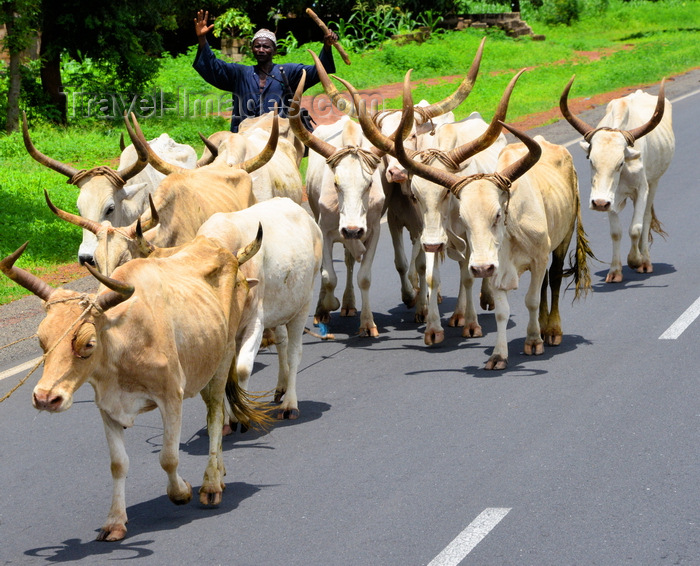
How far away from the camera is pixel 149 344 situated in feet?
18.9

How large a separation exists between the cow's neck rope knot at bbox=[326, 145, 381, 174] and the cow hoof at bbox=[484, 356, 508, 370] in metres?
1.97

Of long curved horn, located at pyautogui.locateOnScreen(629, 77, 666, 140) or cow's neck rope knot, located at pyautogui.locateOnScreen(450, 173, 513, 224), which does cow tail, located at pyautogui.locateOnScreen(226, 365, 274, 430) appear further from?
long curved horn, located at pyautogui.locateOnScreen(629, 77, 666, 140)

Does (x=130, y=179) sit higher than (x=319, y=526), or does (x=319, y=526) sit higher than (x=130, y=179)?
(x=130, y=179)

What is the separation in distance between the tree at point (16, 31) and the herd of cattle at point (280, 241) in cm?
844

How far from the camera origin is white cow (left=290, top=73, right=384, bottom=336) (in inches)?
368

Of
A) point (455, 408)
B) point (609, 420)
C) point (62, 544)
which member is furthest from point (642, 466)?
point (62, 544)

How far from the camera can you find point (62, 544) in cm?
585

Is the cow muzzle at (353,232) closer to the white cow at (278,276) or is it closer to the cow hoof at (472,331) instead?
the white cow at (278,276)

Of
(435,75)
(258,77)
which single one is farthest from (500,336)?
(435,75)

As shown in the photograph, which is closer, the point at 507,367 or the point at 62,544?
the point at 62,544

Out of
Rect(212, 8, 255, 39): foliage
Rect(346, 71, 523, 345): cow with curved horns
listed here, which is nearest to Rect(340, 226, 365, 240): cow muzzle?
Rect(346, 71, 523, 345): cow with curved horns

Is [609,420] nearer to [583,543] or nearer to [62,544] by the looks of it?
[583,543]

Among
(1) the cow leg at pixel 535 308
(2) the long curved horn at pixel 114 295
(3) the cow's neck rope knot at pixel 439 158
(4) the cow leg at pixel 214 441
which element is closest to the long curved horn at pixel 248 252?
(4) the cow leg at pixel 214 441

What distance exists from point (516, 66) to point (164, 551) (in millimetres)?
27005
